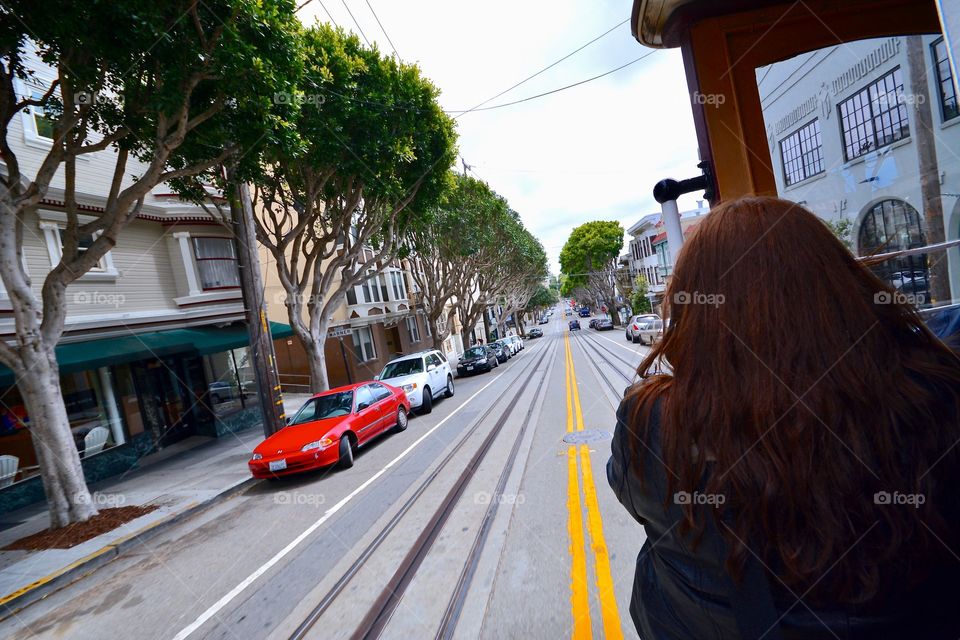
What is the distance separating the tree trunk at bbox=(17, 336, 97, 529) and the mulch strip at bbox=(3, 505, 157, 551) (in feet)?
0.52

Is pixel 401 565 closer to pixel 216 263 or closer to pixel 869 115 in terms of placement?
pixel 869 115

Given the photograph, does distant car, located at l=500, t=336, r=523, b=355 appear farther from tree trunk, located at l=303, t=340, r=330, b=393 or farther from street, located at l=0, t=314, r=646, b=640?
street, located at l=0, t=314, r=646, b=640

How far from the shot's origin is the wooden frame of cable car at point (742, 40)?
234cm

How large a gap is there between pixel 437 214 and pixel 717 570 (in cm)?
2177

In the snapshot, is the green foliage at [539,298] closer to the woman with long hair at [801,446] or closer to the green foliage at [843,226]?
the green foliage at [843,226]

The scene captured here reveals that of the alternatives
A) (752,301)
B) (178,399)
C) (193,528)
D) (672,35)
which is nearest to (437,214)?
(178,399)

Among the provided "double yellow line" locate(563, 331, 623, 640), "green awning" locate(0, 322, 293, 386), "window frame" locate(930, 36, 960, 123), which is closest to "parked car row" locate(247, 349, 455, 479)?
"double yellow line" locate(563, 331, 623, 640)

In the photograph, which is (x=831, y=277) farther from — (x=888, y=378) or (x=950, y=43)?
(x=950, y=43)

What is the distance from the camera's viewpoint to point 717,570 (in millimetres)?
1231

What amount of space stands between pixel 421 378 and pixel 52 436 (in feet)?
28.8

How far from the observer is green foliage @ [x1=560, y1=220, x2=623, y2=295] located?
4919 cm

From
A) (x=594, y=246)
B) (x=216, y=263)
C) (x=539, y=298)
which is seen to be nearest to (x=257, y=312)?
(x=216, y=263)

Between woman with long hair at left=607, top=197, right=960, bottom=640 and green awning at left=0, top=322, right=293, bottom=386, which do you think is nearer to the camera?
woman with long hair at left=607, top=197, right=960, bottom=640

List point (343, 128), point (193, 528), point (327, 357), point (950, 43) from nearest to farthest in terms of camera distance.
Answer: point (950, 43), point (193, 528), point (343, 128), point (327, 357)
